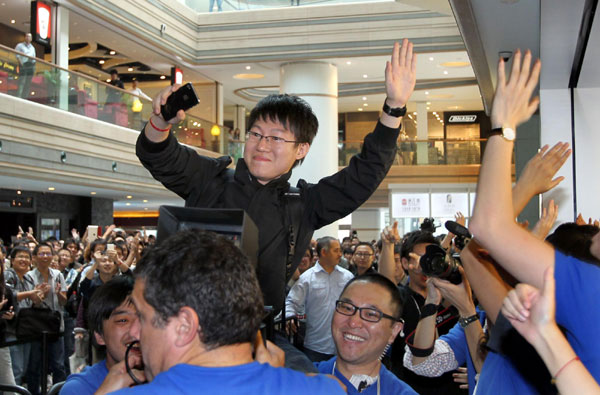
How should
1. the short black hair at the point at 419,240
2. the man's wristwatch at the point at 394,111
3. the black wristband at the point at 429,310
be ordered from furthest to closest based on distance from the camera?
the short black hair at the point at 419,240 < the black wristband at the point at 429,310 < the man's wristwatch at the point at 394,111

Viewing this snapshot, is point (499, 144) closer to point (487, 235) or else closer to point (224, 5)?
point (487, 235)

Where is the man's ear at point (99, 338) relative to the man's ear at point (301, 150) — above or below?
below

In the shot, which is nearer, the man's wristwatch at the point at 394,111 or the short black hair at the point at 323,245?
the man's wristwatch at the point at 394,111

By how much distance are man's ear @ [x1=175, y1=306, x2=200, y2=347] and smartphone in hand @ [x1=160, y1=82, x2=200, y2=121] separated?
80 centimetres

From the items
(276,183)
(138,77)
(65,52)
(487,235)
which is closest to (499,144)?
(487,235)

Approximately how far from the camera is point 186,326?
1.39m

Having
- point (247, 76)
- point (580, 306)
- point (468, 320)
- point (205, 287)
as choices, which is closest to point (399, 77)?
point (580, 306)

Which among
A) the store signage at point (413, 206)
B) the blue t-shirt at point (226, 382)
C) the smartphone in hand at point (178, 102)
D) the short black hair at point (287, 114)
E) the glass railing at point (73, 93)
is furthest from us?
the store signage at point (413, 206)

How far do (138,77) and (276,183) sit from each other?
21.2 metres

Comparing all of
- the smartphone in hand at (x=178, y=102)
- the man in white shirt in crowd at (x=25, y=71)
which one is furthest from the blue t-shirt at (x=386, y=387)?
the man in white shirt in crowd at (x=25, y=71)

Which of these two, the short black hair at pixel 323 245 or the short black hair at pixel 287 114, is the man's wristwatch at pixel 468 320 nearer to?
the short black hair at pixel 287 114

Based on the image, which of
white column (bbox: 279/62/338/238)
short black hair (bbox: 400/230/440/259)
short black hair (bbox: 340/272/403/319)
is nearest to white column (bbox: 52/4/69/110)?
white column (bbox: 279/62/338/238)

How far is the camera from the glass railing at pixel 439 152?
21.8m

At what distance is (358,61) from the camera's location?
17.8m
